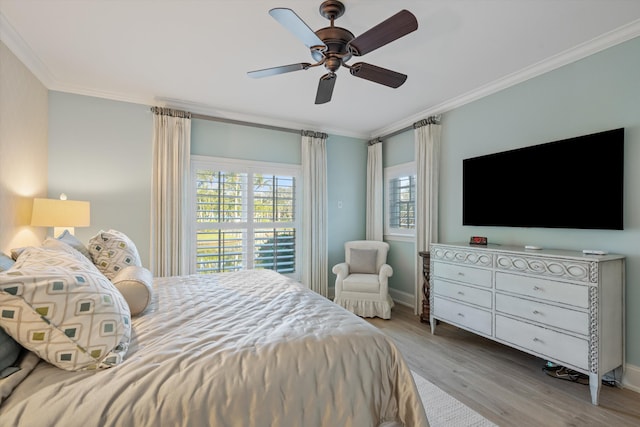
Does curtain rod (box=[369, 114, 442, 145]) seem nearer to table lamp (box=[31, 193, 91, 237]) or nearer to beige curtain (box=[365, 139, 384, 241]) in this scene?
beige curtain (box=[365, 139, 384, 241])

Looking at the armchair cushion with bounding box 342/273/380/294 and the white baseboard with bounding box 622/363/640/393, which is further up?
the armchair cushion with bounding box 342/273/380/294

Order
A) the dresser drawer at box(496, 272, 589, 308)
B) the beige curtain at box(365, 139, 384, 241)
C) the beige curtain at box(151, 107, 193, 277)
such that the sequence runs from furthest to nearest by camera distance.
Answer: the beige curtain at box(365, 139, 384, 241), the beige curtain at box(151, 107, 193, 277), the dresser drawer at box(496, 272, 589, 308)

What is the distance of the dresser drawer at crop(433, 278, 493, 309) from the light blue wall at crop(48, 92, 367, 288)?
9.26ft

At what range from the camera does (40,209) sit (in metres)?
2.67

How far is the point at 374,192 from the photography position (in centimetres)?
499

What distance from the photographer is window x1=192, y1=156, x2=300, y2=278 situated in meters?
4.02

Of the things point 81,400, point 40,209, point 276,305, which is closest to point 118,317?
point 81,400

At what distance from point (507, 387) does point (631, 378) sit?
0.95 meters

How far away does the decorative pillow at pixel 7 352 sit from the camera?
1.08 metres

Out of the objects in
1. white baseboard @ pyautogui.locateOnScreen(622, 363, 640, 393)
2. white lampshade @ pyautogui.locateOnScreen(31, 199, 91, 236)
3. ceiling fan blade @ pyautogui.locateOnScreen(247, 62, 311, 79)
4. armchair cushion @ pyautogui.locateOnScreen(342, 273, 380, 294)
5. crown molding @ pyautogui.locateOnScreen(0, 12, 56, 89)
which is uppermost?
crown molding @ pyautogui.locateOnScreen(0, 12, 56, 89)

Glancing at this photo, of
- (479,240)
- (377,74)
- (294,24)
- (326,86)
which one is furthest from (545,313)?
(294,24)

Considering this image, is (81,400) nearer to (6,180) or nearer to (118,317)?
(118,317)

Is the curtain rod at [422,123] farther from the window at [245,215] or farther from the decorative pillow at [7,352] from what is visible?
the decorative pillow at [7,352]

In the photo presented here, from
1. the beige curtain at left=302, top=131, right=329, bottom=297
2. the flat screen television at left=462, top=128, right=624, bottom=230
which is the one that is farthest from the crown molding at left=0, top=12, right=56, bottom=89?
the flat screen television at left=462, top=128, right=624, bottom=230
